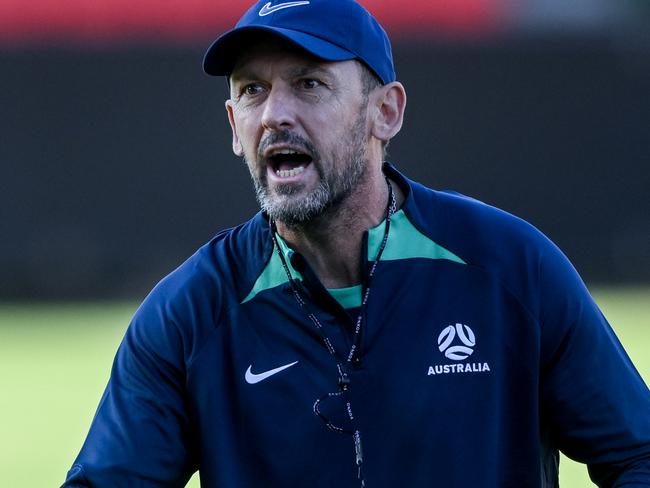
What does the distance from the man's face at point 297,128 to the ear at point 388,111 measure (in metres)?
0.14

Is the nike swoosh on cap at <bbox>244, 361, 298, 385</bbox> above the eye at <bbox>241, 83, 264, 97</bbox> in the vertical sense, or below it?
below

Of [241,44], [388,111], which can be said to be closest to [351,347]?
[388,111]

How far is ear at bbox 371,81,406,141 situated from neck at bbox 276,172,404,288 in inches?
8.0

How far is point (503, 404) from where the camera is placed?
3.10 m

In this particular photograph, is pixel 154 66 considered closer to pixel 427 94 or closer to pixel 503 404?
pixel 427 94

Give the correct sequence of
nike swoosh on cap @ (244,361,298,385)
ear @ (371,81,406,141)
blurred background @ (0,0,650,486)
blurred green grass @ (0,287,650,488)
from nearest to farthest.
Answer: nike swoosh on cap @ (244,361,298,385), ear @ (371,81,406,141), blurred green grass @ (0,287,650,488), blurred background @ (0,0,650,486)

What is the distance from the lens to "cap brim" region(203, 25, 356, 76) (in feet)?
10.2

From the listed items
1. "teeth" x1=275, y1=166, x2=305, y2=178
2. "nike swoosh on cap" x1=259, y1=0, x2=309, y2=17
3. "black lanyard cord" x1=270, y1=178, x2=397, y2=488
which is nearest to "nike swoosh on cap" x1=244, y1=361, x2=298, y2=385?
"black lanyard cord" x1=270, y1=178, x2=397, y2=488

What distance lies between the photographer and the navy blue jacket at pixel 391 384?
304 cm

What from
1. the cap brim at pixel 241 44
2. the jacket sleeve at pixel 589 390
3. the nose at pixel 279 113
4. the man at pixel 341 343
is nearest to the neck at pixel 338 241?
the man at pixel 341 343

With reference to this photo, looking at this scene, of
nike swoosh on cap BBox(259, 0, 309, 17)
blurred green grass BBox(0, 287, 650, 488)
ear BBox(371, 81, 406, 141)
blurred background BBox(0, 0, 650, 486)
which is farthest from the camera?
blurred background BBox(0, 0, 650, 486)

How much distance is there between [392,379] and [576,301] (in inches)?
19.3

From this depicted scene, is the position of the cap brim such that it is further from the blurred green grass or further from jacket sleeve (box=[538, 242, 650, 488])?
the blurred green grass

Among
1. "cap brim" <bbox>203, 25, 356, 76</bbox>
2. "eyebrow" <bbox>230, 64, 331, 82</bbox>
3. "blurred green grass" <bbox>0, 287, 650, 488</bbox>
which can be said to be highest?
"cap brim" <bbox>203, 25, 356, 76</bbox>
